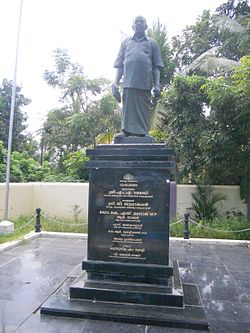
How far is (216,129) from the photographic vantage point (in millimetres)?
10914

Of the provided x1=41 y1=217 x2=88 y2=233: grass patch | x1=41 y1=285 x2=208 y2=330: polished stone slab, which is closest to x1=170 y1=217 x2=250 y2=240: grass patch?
x1=41 y1=217 x2=88 y2=233: grass patch

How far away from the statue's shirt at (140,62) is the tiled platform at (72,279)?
11.0ft

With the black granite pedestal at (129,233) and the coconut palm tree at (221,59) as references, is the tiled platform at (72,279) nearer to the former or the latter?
the black granite pedestal at (129,233)

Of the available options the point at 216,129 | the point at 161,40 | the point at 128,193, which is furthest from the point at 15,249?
the point at 161,40

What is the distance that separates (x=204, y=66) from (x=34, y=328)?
465 inches

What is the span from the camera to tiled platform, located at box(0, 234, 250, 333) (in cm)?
389

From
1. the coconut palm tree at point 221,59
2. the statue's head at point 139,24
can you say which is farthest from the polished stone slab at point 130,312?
the coconut palm tree at point 221,59

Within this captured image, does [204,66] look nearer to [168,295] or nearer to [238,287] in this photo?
[238,287]

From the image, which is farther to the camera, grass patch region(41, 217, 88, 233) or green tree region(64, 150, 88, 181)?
green tree region(64, 150, 88, 181)

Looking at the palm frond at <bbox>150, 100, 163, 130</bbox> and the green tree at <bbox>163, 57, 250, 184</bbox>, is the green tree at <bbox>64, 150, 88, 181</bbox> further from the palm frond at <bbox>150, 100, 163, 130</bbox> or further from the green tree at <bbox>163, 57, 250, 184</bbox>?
the green tree at <bbox>163, 57, 250, 184</bbox>

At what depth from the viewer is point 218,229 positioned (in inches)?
386

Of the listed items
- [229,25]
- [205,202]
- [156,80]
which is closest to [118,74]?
[156,80]

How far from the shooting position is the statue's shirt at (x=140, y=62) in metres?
5.34

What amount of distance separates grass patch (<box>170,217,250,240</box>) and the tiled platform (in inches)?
28.3
